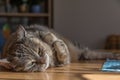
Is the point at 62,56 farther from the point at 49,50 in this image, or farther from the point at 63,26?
the point at 63,26

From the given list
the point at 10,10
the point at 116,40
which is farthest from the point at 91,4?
the point at 10,10

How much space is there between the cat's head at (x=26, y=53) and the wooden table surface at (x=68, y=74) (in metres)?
0.04

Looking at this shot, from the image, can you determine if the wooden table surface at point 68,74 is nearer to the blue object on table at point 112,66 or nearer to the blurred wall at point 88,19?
the blue object on table at point 112,66

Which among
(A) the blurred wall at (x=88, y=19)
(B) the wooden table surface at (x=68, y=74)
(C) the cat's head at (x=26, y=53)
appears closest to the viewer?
(B) the wooden table surface at (x=68, y=74)

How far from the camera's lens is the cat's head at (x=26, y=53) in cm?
132

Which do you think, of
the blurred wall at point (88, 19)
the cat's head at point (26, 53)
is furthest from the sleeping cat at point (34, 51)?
the blurred wall at point (88, 19)

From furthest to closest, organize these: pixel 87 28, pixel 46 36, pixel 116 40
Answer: pixel 87 28 < pixel 116 40 < pixel 46 36

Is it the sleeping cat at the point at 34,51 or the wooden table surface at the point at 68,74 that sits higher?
the sleeping cat at the point at 34,51

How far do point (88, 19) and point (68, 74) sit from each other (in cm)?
233

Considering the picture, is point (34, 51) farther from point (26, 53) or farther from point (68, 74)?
point (68, 74)

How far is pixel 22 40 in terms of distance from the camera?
1.44 metres

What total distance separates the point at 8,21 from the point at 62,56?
8.02 ft

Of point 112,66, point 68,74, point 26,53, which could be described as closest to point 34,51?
point 26,53

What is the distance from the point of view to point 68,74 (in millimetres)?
1275
